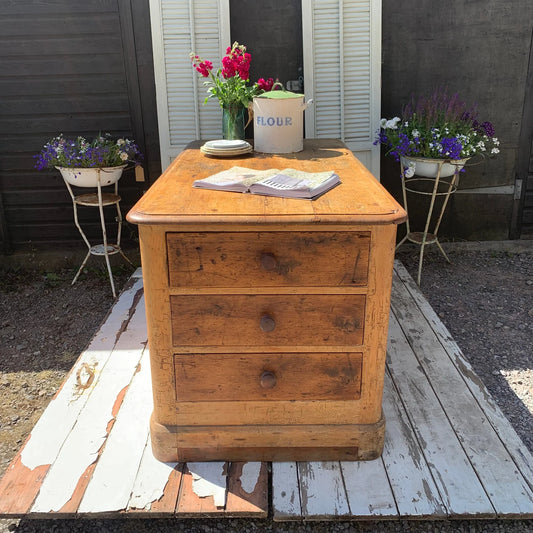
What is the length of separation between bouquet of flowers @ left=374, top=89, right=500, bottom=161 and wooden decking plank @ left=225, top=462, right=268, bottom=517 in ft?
7.94

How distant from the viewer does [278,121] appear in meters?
2.90

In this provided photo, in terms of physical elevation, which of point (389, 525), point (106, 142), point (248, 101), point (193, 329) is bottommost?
point (389, 525)

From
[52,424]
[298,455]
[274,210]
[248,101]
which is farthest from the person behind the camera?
[248,101]

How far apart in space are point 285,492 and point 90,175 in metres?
2.54

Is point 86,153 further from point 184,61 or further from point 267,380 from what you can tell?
point 267,380

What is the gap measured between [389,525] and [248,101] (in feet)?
7.36


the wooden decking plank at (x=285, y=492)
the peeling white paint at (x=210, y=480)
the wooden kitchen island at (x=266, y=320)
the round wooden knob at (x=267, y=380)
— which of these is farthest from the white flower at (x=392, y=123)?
the peeling white paint at (x=210, y=480)

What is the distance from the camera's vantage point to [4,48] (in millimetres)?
3906

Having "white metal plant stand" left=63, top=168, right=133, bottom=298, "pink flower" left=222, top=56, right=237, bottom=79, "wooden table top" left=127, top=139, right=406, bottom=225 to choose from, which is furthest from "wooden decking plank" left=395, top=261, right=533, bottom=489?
"white metal plant stand" left=63, top=168, right=133, bottom=298

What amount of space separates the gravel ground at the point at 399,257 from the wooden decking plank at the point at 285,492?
11cm

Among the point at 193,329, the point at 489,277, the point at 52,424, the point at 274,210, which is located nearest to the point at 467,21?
the point at 489,277

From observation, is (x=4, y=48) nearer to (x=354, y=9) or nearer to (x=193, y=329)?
(x=354, y=9)

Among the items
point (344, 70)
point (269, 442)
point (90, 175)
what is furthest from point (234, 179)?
point (344, 70)

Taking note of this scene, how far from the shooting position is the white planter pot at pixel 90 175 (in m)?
3.68
